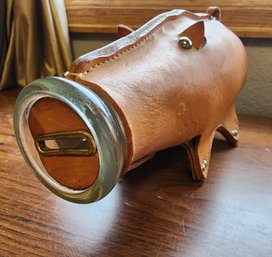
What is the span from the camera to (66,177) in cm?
40

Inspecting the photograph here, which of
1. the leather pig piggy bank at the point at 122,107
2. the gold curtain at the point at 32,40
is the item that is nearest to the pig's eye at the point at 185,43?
the leather pig piggy bank at the point at 122,107

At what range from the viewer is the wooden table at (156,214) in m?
0.41

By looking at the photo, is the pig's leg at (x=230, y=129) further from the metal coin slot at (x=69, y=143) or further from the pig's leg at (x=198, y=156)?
the metal coin slot at (x=69, y=143)

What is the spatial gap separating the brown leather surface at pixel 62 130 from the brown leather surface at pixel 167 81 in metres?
0.04

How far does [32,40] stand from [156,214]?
26.8 inches

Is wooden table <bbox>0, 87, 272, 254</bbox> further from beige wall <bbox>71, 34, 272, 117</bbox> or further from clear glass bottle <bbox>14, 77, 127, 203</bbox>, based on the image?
beige wall <bbox>71, 34, 272, 117</bbox>

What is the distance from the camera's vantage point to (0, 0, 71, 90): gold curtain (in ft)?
3.19

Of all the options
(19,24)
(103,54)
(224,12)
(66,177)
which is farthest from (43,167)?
(19,24)

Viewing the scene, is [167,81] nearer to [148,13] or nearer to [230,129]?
[230,129]

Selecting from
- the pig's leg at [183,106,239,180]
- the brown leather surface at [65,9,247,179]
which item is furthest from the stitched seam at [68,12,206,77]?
the pig's leg at [183,106,239,180]

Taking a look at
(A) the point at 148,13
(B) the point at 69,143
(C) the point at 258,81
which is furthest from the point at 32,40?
(B) the point at 69,143

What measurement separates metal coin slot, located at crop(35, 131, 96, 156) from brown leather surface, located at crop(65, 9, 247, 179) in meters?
0.04

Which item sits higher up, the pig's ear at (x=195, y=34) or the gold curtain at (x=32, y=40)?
the pig's ear at (x=195, y=34)

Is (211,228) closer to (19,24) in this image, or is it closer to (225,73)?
(225,73)
